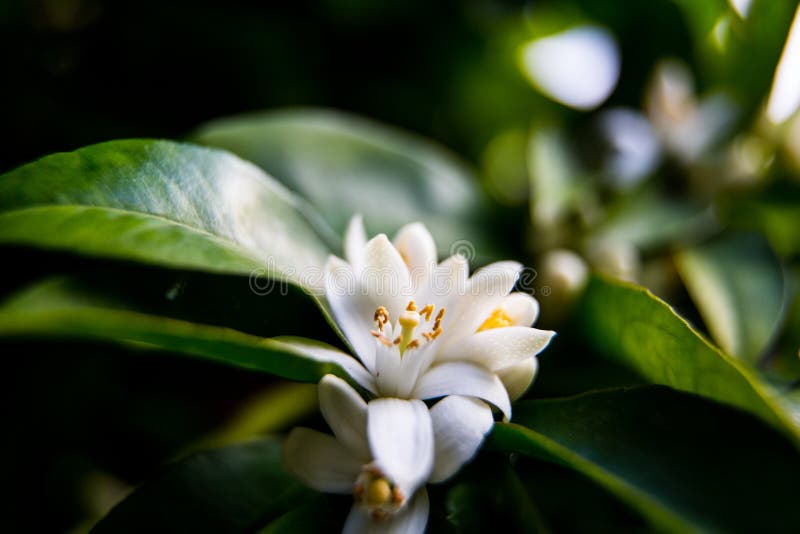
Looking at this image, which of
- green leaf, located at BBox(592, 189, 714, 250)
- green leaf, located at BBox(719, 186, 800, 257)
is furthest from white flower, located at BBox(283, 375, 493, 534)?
green leaf, located at BBox(719, 186, 800, 257)

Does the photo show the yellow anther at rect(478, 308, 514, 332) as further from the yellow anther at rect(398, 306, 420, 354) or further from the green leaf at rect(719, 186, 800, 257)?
the green leaf at rect(719, 186, 800, 257)

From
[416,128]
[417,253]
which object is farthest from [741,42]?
[417,253]

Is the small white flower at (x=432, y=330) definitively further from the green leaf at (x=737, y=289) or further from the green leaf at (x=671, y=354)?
the green leaf at (x=737, y=289)

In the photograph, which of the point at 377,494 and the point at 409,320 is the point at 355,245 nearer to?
the point at 409,320

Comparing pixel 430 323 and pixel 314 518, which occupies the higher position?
pixel 430 323

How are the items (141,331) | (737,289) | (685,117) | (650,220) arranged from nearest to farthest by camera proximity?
1. (141,331)
2. (737,289)
3. (650,220)
4. (685,117)

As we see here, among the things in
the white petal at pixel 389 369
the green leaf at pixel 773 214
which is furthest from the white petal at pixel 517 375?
the green leaf at pixel 773 214

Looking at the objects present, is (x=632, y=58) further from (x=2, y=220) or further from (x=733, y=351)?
(x=2, y=220)
